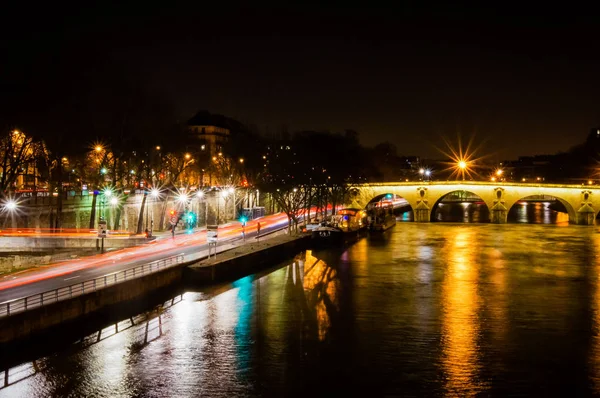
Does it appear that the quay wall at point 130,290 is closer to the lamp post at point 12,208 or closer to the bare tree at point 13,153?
the bare tree at point 13,153

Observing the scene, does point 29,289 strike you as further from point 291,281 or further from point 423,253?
point 423,253

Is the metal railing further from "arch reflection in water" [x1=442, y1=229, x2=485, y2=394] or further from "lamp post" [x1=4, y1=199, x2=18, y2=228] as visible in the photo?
"lamp post" [x1=4, y1=199, x2=18, y2=228]

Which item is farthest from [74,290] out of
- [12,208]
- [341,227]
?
[341,227]

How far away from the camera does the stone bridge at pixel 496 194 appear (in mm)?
74375

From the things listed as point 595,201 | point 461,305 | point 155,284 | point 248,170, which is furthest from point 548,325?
point 595,201

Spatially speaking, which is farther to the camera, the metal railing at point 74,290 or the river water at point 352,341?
the metal railing at point 74,290

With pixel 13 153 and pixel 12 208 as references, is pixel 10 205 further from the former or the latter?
pixel 13 153

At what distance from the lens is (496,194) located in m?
79.8

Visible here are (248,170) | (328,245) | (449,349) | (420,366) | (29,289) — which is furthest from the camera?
(248,170)

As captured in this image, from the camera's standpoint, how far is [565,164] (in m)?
126

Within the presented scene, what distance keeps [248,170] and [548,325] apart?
4996cm

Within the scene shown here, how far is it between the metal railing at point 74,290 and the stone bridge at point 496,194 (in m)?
44.4

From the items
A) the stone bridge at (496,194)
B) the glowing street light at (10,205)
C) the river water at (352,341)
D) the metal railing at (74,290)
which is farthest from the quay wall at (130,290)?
the stone bridge at (496,194)

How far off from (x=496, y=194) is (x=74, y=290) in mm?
65647
